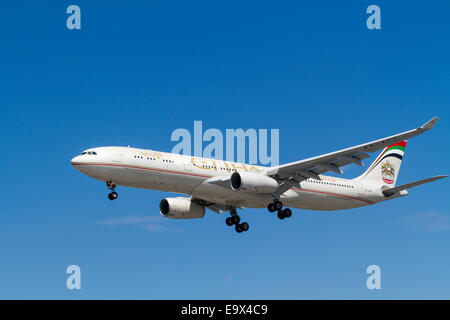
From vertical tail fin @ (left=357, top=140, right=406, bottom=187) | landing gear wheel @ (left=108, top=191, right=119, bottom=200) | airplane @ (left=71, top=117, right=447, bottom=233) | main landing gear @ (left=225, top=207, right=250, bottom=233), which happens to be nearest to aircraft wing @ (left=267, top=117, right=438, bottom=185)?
airplane @ (left=71, top=117, right=447, bottom=233)

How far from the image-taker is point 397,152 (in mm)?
56875

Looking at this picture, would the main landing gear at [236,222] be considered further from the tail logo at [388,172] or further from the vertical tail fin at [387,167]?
the tail logo at [388,172]

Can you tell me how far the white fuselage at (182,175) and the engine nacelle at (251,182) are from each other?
686mm

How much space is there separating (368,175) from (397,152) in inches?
194

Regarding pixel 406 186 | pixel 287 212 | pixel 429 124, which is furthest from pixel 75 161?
pixel 406 186

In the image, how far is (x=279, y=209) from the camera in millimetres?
45875

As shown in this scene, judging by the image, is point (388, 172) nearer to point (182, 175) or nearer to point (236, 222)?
point (236, 222)

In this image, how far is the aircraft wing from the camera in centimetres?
3922

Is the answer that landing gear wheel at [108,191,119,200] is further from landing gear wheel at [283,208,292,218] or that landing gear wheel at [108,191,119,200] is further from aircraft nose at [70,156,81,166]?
landing gear wheel at [283,208,292,218]

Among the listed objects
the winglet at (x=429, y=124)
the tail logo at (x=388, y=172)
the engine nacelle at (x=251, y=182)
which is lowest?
the engine nacelle at (x=251, y=182)

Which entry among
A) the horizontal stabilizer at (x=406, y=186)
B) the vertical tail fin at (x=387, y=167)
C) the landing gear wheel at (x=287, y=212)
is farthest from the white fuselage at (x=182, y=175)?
the vertical tail fin at (x=387, y=167)

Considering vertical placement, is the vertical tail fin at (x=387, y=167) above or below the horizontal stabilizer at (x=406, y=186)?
above

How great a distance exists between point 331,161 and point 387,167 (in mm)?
13482

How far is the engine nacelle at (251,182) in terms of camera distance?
43062mm
